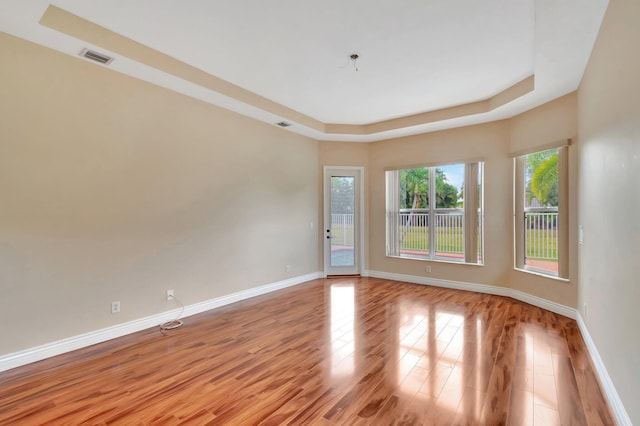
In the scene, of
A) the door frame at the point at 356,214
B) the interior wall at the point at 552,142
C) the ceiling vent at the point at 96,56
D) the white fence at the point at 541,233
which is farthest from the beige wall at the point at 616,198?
the ceiling vent at the point at 96,56

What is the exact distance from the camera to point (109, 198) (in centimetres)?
323

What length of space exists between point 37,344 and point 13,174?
60.0 inches

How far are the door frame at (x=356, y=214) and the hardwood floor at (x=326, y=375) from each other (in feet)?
7.93

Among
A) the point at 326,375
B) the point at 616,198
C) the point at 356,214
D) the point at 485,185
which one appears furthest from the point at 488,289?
the point at 326,375

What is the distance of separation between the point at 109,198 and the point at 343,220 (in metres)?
4.13

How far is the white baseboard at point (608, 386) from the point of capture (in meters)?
1.88

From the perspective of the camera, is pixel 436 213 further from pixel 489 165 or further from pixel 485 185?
pixel 489 165

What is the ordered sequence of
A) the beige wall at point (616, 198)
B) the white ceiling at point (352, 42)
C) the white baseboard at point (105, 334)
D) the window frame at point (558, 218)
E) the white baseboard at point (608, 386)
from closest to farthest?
1. the beige wall at point (616, 198)
2. the white baseboard at point (608, 386)
3. the white ceiling at point (352, 42)
4. the white baseboard at point (105, 334)
5. the window frame at point (558, 218)

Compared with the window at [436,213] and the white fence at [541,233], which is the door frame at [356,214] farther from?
the white fence at [541,233]

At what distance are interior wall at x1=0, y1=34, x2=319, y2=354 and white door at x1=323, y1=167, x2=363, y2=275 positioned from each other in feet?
5.77

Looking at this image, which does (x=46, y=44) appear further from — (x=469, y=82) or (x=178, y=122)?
(x=469, y=82)

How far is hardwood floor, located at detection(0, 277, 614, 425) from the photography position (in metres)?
2.02

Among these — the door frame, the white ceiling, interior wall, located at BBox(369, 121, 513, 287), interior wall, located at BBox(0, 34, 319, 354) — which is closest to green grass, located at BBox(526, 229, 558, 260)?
interior wall, located at BBox(369, 121, 513, 287)

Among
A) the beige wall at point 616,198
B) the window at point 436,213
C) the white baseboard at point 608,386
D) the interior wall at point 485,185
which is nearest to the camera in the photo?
the beige wall at point 616,198
